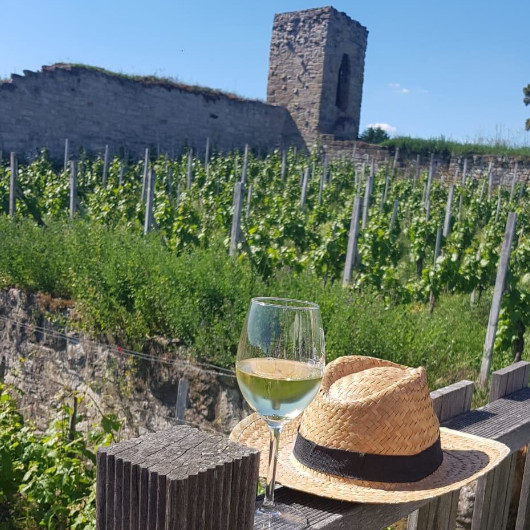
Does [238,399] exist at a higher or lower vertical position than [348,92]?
lower

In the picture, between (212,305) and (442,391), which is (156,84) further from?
(442,391)

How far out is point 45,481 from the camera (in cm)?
368

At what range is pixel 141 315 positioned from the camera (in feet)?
18.2

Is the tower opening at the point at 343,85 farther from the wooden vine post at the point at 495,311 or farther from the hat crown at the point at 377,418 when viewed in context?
the hat crown at the point at 377,418

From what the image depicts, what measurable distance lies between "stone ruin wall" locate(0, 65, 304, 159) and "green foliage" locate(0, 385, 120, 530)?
40.8ft

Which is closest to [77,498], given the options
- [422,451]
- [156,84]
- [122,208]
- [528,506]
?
[528,506]

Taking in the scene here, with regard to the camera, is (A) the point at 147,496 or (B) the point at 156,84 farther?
(B) the point at 156,84

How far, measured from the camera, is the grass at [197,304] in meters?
4.94

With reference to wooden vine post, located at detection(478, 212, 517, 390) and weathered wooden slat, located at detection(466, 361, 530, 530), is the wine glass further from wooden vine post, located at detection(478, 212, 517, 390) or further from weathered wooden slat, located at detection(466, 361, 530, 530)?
wooden vine post, located at detection(478, 212, 517, 390)

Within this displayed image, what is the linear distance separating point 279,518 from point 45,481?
3.00 meters

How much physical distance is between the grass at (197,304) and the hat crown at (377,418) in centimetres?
337

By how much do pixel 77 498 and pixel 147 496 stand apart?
10.2ft

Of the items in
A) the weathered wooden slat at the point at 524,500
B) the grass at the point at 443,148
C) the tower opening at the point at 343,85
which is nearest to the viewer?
the weathered wooden slat at the point at 524,500

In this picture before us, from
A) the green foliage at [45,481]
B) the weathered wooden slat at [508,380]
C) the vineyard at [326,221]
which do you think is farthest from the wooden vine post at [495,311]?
the weathered wooden slat at [508,380]
